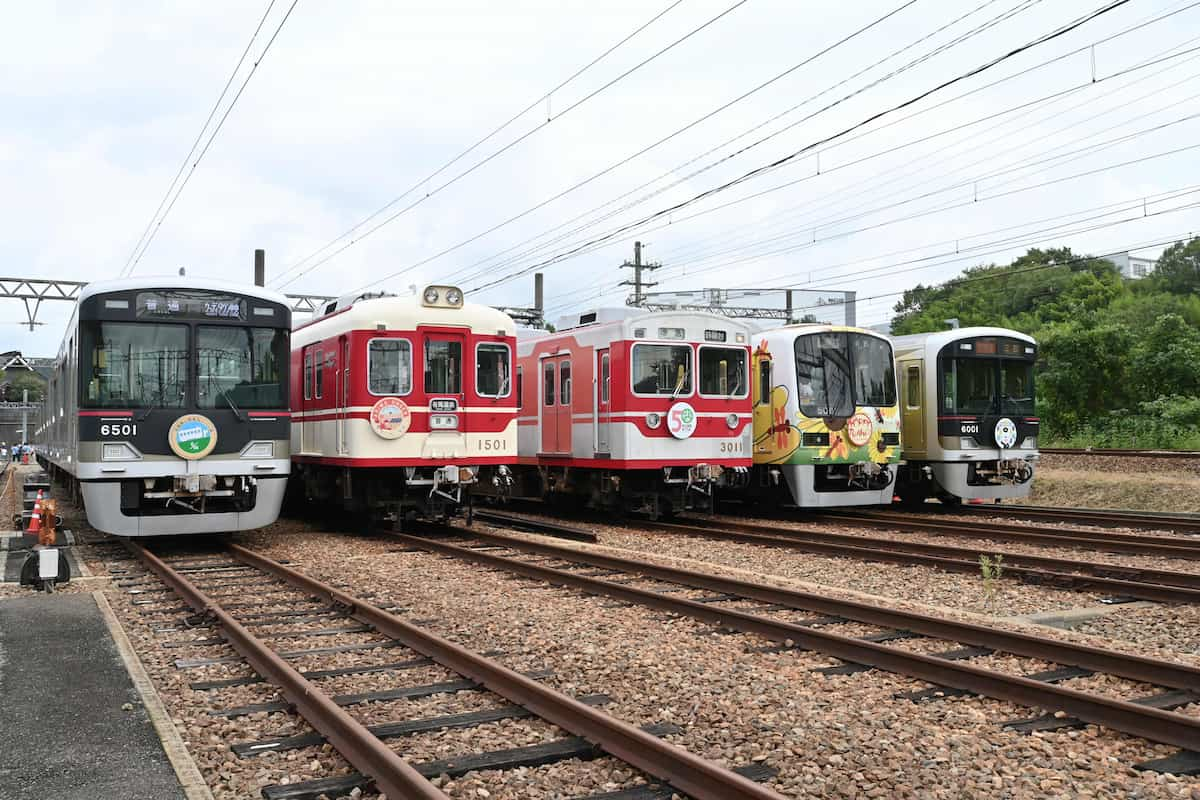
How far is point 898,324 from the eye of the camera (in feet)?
218

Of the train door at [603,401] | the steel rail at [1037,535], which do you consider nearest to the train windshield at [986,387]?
the steel rail at [1037,535]

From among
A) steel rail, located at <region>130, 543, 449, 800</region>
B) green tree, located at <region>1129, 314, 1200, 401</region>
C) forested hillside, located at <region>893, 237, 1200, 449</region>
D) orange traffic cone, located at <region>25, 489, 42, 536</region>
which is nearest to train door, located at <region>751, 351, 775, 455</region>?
orange traffic cone, located at <region>25, 489, 42, 536</region>

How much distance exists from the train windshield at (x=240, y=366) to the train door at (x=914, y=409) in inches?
448

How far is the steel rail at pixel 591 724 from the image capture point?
435cm

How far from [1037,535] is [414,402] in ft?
28.9

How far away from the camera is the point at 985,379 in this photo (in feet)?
61.3

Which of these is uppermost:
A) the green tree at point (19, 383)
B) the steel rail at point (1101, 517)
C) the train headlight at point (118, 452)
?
the green tree at point (19, 383)

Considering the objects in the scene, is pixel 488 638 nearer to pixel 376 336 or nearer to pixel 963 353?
pixel 376 336

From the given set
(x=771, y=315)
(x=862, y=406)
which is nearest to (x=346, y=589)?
(x=862, y=406)

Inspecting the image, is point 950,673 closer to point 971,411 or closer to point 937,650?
point 937,650

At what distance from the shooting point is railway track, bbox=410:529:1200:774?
17.8ft

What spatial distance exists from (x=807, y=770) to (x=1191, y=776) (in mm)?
1734

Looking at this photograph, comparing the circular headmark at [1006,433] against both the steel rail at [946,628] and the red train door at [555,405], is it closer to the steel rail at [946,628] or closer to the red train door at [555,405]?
the red train door at [555,405]

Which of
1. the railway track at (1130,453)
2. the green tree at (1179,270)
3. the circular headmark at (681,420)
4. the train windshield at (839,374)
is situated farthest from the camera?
the green tree at (1179,270)
